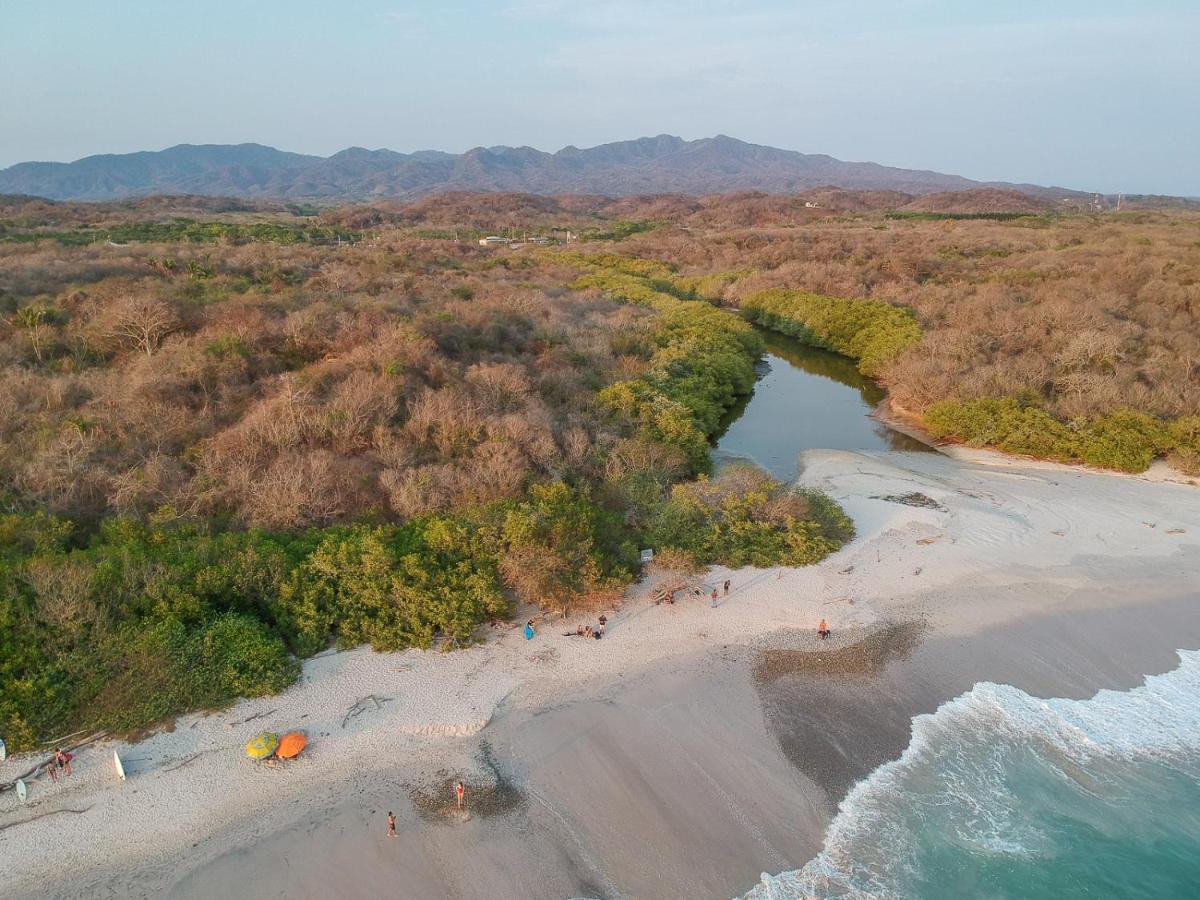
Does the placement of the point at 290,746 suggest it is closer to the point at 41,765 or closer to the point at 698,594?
the point at 41,765

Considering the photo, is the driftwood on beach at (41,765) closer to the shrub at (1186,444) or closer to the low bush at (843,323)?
the shrub at (1186,444)

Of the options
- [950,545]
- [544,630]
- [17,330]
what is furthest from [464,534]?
[17,330]

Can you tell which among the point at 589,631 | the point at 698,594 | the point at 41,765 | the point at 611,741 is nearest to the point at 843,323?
the point at 698,594

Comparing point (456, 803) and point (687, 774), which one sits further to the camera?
point (687, 774)

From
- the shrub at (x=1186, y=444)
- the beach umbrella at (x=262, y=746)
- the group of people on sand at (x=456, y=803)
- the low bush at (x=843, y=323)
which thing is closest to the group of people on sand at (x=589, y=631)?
the group of people on sand at (x=456, y=803)

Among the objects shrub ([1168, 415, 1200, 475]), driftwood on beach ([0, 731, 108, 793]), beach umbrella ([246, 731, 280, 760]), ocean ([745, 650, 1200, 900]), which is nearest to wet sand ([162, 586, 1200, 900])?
ocean ([745, 650, 1200, 900])

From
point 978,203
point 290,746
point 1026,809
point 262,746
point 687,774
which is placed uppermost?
point 978,203

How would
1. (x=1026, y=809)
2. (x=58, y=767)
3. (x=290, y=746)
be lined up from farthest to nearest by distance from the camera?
(x=290, y=746)
(x=1026, y=809)
(x=58, y=767)
